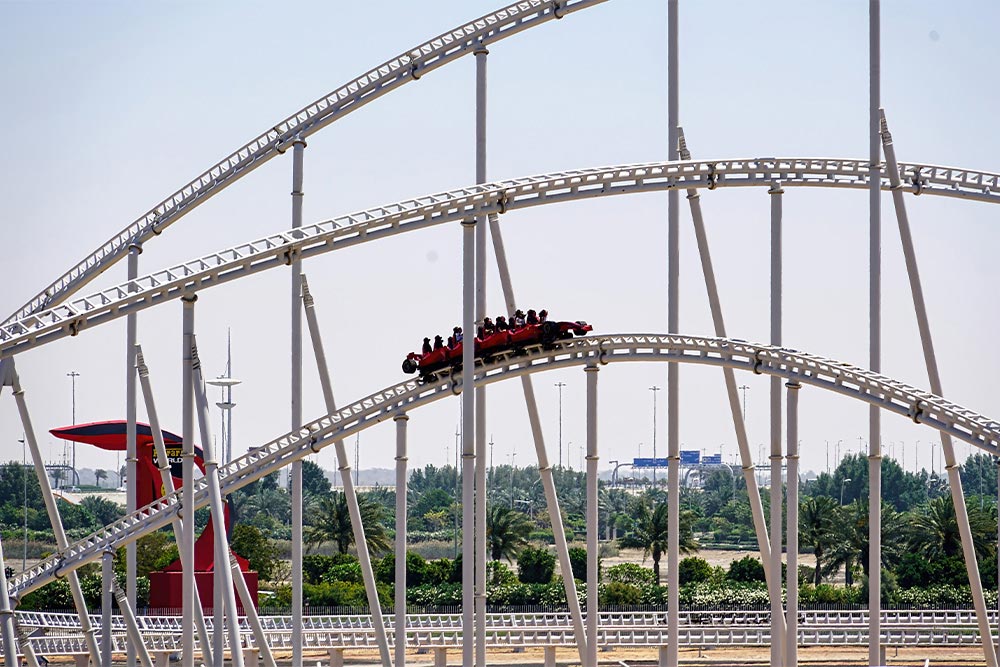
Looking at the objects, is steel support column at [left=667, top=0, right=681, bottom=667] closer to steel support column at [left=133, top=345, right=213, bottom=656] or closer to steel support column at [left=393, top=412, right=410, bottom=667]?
steel support column at [left=393, top=412, right=410, bottom=667]

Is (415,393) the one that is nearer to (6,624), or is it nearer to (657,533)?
(6,624)

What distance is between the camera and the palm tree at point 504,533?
5053cm

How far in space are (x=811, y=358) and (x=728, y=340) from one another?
1.22 metres

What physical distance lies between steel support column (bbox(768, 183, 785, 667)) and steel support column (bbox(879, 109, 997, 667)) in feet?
5.82

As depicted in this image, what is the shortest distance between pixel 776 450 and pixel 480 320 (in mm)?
4581

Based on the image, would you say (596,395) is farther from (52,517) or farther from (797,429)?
(52,517)

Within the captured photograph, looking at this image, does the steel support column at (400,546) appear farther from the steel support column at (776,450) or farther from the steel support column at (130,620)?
the steel support column at (776,450)

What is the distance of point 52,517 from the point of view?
72.9 ft

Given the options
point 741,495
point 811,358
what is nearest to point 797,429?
point 811,358

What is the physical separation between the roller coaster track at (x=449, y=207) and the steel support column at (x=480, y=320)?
1566 millimetres

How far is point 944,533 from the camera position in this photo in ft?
153

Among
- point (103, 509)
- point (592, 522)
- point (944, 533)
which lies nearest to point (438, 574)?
point (944, 533)

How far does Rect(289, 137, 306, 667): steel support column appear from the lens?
70.2ft

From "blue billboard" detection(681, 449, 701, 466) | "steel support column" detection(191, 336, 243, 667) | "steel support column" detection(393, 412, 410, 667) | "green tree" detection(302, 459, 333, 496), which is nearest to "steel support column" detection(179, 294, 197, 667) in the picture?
"steel support column" detection(191, 336, 243, 667)
